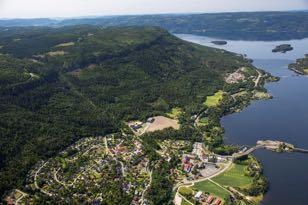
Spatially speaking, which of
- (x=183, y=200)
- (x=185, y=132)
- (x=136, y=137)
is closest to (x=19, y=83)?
(x=136, y=137)

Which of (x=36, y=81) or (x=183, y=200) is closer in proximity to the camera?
(x=183, y=200)

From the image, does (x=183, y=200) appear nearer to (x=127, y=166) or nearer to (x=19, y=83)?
(x=127, y=166)

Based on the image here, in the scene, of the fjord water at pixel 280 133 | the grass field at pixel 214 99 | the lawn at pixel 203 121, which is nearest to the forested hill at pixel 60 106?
the grass field at pixel 214 99

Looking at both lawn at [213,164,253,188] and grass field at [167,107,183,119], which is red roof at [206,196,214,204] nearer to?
lawn at [213,164,253,188]

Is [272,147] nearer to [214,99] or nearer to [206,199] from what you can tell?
[206,199]

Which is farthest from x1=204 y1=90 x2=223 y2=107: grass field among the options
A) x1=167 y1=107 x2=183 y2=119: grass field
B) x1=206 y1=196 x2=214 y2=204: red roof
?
x1=206 y1=196 x2=214 y2=204: red roof

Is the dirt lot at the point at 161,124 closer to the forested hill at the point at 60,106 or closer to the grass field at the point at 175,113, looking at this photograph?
the grass field at the point at 175,113
